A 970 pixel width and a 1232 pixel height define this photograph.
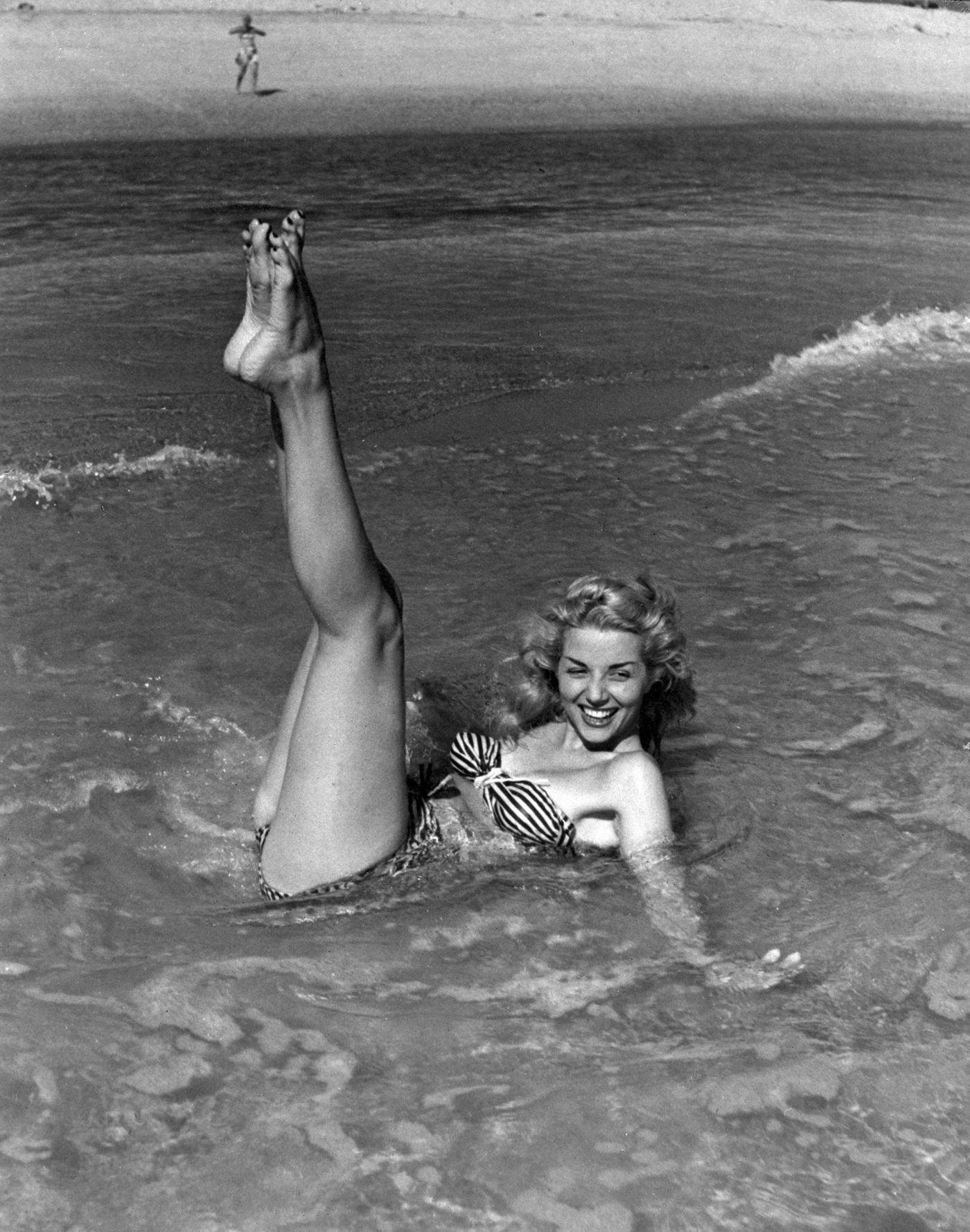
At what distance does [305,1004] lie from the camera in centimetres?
362

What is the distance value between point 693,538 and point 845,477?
117 centimetres

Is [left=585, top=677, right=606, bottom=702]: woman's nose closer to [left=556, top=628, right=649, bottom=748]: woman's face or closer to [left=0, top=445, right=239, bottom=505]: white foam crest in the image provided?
[left=556, top=628, right=649, bottom=748]: woman's face

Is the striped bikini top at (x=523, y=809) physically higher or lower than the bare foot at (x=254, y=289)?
lower

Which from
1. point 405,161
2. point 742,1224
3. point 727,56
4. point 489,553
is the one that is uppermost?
point 727,56

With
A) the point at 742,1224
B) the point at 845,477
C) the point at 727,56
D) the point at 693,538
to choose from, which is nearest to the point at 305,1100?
the point at 742,1224

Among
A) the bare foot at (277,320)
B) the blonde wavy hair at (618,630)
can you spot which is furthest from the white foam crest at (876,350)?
the bare foot at (277,320)

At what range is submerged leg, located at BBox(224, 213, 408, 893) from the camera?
10.8 feet

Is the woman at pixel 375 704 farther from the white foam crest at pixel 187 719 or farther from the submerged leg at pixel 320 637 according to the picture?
the white foam crest at pixel 187 719

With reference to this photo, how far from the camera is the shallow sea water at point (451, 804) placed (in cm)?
313

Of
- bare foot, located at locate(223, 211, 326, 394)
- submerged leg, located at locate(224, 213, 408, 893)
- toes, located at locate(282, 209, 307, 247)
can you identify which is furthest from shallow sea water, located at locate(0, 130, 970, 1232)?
toes, located at locate(282, 209, 307, 247)

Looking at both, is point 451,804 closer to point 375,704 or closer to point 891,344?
point 375,704

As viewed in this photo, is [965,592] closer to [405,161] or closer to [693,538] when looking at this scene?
[693,538]

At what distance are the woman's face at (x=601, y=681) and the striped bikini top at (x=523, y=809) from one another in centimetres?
20

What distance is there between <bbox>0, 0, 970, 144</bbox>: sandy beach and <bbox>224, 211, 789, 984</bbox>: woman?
1455 cm
